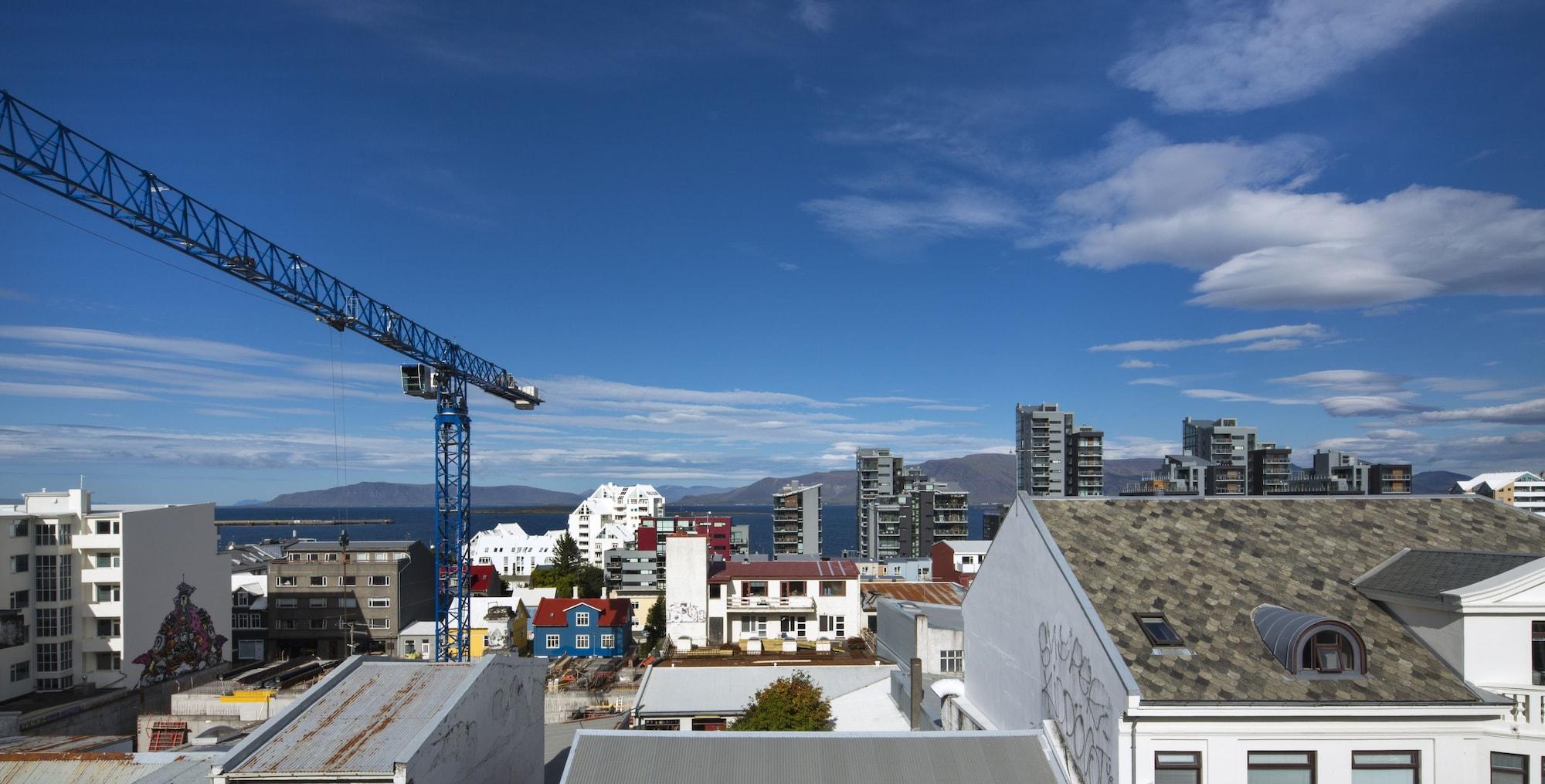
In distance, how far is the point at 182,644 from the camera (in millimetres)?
48219

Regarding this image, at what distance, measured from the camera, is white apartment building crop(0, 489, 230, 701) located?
42906 millimetres

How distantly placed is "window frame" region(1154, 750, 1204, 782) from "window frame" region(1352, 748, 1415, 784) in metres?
2.51

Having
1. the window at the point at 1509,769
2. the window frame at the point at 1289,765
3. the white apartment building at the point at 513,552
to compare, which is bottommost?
the white apartment building at the point at 513,552

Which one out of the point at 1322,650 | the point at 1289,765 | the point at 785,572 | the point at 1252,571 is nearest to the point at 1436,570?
the point at 1252,571

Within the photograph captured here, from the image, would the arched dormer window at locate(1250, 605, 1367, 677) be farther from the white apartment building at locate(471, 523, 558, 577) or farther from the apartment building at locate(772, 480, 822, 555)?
the white apartment building at locate(471, 523, 558, 577)

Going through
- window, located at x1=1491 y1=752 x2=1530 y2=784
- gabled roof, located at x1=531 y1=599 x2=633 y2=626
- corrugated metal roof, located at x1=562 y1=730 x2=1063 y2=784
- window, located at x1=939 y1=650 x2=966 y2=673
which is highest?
window, located at x1=1491 y1=752 x2=1530 y2=784

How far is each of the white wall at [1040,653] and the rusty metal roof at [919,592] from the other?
89.0 feet

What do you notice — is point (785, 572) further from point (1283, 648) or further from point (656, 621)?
point (1283, 648)

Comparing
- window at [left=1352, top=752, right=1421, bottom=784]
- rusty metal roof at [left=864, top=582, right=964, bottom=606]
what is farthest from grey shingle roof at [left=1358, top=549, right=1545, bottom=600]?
rusty metal roof at [left=864, top=582, right=964, bottom=606]

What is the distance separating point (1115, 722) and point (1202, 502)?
723cm

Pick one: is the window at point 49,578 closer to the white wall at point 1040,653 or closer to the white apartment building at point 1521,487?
the white wall at point 1040,653

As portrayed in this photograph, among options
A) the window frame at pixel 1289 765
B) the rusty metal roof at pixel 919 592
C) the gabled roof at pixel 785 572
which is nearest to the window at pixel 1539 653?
the window frame at pixel 1289 765

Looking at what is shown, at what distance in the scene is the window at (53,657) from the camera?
4309 cm

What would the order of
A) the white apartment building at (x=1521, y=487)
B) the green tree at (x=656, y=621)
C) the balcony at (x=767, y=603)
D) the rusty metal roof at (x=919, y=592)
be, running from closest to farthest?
the rusty metal roof at (x=919, y=592)
the balcony at (x=767, y=603)
the green tree at (x=656, y=621)
the white apartment building at (x=1521, y=487)
